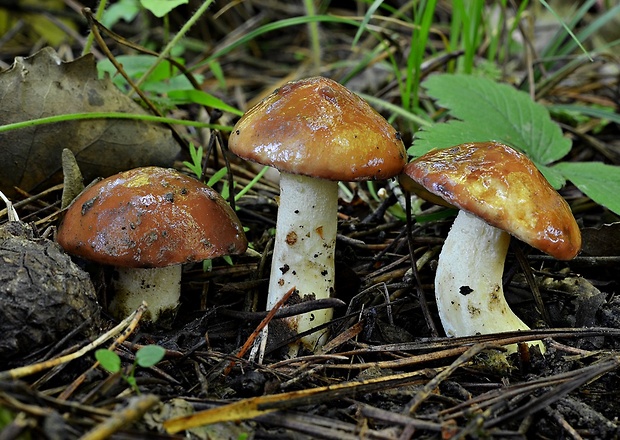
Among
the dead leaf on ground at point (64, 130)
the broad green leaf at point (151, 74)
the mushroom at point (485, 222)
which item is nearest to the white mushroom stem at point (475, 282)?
the mushroom at point (485, 222)

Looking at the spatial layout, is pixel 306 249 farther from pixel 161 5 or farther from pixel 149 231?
pixel 161 5

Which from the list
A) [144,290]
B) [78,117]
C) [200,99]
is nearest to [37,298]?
[144,290]

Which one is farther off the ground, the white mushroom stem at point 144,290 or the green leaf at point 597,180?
the green leaf at point 597,180

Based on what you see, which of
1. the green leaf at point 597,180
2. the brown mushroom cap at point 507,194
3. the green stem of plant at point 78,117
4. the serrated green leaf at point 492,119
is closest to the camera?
the brown mushroom cap at point 507,194

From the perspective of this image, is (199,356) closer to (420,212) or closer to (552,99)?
(420,212)

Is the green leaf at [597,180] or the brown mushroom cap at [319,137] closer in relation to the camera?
the brown mushroom cap at [319,137]

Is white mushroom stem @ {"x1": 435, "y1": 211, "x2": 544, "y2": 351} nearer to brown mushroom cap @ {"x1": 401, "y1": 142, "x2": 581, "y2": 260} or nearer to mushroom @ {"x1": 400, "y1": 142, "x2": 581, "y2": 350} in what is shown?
mushroom @ {"x1": 400, "y1": 142, "x2": 581, "y2": 350}

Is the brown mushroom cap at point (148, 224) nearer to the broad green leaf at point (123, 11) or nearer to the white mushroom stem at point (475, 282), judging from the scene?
the white mushroom stem at point (475, 282)

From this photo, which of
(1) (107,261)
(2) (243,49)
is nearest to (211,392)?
(1) (107,261)
